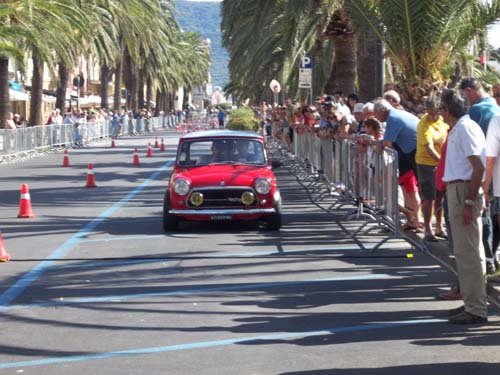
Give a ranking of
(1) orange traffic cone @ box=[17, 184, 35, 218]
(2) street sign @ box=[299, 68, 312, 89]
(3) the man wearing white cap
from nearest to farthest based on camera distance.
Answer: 1. (3) the man wearing white cap
2. (1) orange traffic cone @ box=[17, 184, 35, 218]
3. (2) street sign @ box=[299, 68, 312, 89]

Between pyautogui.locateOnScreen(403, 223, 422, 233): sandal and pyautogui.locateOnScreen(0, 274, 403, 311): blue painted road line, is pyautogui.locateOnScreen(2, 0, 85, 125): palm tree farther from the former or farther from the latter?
pyautogui.locateOnScreen(0, 274, 403, 311): blue painted road line

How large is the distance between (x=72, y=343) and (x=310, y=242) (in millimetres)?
6876

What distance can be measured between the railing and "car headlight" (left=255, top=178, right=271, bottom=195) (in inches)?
918

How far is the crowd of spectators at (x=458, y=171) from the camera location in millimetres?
9234

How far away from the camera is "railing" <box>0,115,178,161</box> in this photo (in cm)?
3981

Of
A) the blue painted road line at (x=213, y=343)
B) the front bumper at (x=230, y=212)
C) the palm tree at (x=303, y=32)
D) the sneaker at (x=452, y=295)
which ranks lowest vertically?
the blue painted road line at (x=213, y=343)

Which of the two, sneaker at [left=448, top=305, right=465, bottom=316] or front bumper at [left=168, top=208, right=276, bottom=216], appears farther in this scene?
front bumper at [left=168, top=208, right=276, bottom=216]

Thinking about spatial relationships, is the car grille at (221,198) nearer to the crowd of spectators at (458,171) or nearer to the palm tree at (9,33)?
the crowd of spectators at (458,171)

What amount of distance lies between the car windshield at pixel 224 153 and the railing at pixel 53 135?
21.8m

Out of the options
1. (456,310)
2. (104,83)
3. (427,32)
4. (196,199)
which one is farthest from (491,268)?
(104,83)

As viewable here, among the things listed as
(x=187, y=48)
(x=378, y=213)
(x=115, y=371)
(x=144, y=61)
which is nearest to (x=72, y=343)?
(x=115, y=371)

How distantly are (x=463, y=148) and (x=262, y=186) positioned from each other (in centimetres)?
736

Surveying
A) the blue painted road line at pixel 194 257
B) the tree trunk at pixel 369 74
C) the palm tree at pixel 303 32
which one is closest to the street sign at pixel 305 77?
the palm tree at pixel 303 32

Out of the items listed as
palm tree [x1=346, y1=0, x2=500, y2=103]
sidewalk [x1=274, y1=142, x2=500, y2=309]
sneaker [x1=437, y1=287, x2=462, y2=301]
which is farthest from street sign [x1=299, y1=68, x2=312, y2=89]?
sneaker [x1=437, y1=287, x2=462, y2=301]
